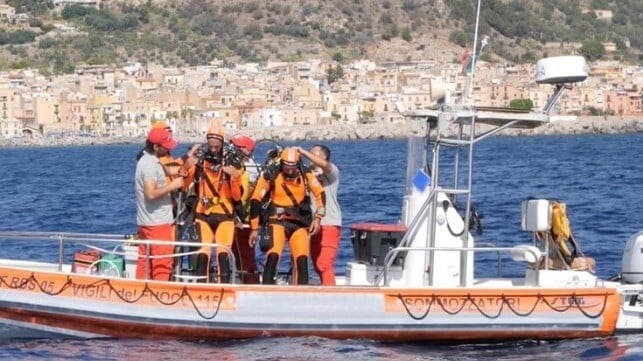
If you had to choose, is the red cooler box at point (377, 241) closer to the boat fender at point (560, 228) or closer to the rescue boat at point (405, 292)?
the rescue boat at point (405, 292)

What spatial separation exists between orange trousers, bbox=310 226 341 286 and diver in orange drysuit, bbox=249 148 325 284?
0.32 meters

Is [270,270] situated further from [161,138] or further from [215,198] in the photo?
[161,138]

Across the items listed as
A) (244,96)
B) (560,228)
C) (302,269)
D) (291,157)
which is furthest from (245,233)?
(244,96)

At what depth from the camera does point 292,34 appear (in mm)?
173125

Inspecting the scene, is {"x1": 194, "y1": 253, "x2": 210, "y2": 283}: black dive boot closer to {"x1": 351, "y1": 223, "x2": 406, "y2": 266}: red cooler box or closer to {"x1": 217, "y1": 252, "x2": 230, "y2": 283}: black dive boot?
{"x1": 217, "y1": 252, "x2": 230, "y2": 283}: black dive boot

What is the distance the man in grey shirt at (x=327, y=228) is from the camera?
499 inches

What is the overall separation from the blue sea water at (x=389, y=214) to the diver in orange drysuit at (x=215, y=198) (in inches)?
30.9

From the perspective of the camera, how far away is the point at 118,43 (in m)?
180

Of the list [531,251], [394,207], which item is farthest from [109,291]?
[394,207]

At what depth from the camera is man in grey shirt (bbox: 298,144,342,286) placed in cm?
1268

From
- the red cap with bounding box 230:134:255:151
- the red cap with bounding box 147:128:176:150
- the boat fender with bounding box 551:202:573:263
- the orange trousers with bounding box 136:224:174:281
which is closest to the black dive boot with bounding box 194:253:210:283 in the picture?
the orange trousers with bounding box 136:224:174:281

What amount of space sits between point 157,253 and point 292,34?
161447 millimetres

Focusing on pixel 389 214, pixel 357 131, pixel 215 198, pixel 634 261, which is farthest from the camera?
pixel 357 131

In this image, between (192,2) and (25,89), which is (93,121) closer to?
(25,89)
